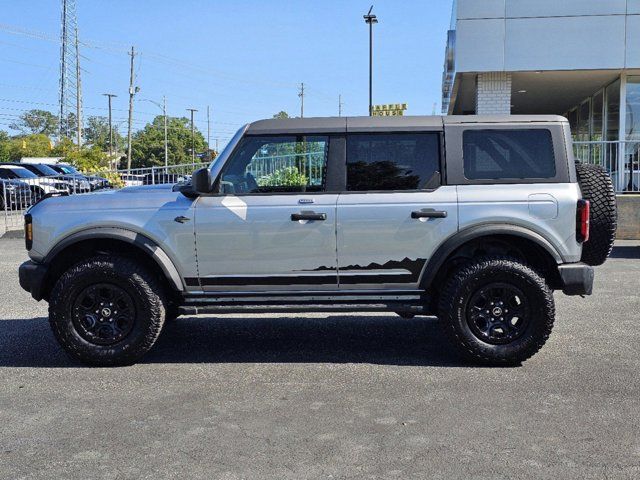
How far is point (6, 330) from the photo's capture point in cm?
696

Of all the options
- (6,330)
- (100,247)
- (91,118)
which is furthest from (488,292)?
(91,118)

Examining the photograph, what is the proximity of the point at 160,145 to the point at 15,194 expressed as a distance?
9829 cm

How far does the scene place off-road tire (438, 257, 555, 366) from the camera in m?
5.41

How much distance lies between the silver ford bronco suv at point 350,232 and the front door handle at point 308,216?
1 centimetres

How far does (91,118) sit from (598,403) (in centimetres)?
15960

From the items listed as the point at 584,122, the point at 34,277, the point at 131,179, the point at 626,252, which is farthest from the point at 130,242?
the point at 584,122

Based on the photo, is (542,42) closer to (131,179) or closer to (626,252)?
(626,252)

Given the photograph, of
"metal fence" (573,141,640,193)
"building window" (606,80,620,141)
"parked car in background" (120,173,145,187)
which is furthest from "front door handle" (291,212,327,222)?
"parked car in background" (120,173,145,187)

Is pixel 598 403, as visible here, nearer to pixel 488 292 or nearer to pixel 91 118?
pixel 488 292

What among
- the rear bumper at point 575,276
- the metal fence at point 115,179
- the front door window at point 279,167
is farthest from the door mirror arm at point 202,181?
the rear bumper at point 575,276

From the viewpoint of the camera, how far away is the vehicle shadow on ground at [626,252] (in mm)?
12712

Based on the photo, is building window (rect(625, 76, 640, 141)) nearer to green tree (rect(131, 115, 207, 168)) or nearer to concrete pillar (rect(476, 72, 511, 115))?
concrete pillar (rect(476, 72, 511, 115))

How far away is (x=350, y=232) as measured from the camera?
5.49m

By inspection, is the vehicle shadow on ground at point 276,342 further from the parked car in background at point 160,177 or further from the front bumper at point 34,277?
the parked car in background at point 160,177
